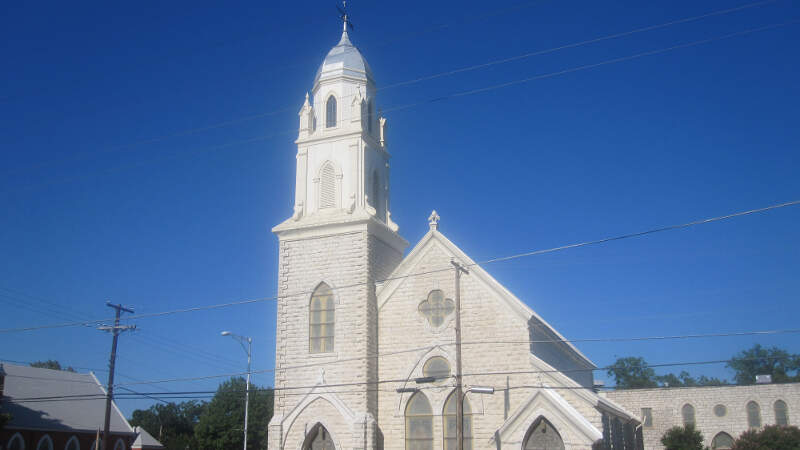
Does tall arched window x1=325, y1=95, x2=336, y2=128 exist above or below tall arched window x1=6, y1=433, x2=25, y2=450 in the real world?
above

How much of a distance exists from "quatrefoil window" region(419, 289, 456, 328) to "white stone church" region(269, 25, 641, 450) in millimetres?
41

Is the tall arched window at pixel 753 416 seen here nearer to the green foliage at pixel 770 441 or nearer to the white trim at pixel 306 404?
the green foliage at pixel 770 441

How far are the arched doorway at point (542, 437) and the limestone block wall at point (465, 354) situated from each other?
1.35 ft

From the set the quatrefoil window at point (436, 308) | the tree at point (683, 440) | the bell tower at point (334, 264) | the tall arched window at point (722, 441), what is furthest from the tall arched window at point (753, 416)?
the quatrefoil window at point (436, 308)

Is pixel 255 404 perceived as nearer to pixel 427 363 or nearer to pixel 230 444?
pixel 230 444

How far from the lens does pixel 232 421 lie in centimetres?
6375

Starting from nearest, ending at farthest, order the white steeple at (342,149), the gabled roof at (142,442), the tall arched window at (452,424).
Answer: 1. the tall arched window at (452,424)
2. the white steeple at (342,149)
3. the gabled roof at (142,442)

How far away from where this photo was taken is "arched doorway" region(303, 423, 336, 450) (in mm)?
28020

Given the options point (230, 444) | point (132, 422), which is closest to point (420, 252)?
point (230, 444)

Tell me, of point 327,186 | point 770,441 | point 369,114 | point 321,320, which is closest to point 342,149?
point 327,186

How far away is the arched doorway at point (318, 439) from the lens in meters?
28.0

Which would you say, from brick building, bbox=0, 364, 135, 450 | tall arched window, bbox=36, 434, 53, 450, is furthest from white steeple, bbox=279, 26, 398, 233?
tall arched window, bbox=36, 434, 53, 450

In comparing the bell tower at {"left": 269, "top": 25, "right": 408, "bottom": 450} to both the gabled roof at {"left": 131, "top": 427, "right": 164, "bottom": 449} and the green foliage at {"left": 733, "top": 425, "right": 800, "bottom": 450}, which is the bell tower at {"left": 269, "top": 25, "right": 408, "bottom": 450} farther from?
the gabled roof at {"left": 131, "top": 427, "right": 164, "bottom": 449}

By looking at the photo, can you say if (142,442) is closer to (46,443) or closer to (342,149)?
(46,443)
